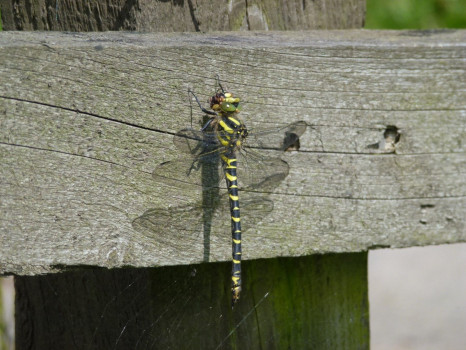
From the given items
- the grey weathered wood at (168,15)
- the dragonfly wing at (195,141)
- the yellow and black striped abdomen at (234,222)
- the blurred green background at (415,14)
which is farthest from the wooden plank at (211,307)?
the blurred green background at (415,14)

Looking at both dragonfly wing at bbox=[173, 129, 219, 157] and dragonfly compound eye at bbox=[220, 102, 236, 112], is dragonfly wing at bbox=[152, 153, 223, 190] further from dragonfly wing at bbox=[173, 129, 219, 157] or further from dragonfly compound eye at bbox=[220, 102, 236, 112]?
dragonfly compound eye at bbox=[220, 102, 236, 112]

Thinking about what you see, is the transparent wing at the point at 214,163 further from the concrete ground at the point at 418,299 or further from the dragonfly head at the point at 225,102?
the concrete ground at the point at 418,299

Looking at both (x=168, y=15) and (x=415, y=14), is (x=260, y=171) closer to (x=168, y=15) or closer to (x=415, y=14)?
(x=168, y=15)

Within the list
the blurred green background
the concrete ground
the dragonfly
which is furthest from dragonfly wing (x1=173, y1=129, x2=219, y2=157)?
the blurred green background

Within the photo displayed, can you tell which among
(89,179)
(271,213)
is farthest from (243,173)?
(89,179)

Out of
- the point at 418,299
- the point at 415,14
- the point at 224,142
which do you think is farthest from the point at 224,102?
the point at 415,14
